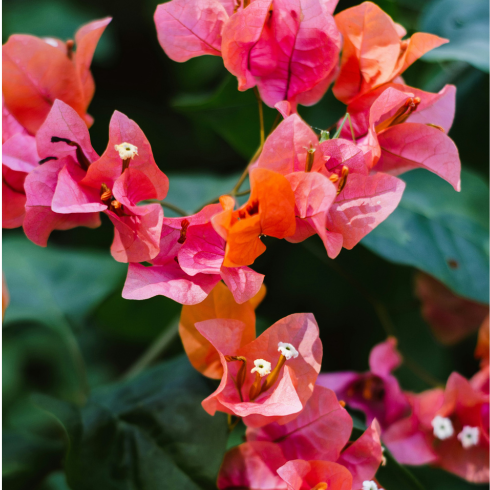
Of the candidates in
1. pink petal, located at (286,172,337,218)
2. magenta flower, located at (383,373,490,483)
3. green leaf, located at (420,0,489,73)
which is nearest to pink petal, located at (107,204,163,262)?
pink petal, located at (286,172,337,218)

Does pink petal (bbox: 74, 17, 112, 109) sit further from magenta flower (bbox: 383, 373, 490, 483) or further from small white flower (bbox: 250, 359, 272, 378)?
magenta flower (bbox: 383, 373, 490, 483)

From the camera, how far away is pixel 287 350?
40cm

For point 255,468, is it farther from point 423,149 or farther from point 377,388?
point 423,149

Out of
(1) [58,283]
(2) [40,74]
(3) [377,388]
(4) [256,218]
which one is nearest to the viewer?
(4) [256,218]

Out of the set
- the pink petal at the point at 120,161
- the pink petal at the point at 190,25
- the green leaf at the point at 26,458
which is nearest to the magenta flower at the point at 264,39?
the pink petal at the point at 190,25

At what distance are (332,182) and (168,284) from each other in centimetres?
15

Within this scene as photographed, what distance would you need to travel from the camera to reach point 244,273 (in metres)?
0.39

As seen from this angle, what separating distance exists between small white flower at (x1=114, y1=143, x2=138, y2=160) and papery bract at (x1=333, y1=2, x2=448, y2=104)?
22 cm

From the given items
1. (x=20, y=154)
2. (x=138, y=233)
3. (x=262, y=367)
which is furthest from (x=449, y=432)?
(x=20, y=154)

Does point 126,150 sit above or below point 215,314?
above

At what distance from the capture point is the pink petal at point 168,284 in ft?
1.23

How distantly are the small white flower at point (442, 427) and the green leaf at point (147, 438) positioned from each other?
228 millimetres

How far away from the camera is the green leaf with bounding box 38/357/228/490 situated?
47 cm

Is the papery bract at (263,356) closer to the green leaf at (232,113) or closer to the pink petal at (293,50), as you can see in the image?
the pink petal at (293,50)
